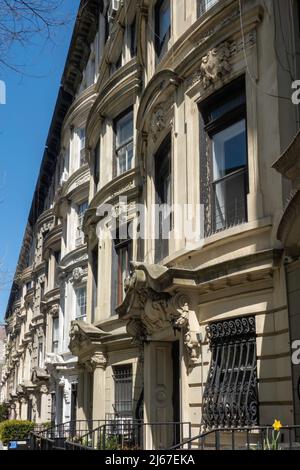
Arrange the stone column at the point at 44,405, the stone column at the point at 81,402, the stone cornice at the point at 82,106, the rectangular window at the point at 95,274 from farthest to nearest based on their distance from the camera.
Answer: the stone column at the point at 44,405, the stone cornice at the point at 82,106, the rectangular window at the point at 95,274, the stone column at the point at 81,402

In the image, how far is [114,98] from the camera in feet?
63.5

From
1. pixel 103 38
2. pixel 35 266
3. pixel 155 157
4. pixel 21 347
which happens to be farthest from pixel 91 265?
pixel 21 347

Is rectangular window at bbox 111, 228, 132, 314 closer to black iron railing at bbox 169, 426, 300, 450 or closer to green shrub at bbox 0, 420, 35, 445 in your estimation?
black iron railing at bbox 169, 426, 300, 450

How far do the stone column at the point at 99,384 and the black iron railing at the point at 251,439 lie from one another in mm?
6441

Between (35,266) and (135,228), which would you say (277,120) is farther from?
(35,266)

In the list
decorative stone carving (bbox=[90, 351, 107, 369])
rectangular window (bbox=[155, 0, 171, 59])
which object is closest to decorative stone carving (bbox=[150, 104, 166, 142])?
rectangular window (bbox=[155, 0, 171, 59])

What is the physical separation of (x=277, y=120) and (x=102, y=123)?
10447 mm

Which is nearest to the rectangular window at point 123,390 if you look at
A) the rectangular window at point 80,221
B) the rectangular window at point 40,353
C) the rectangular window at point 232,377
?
the rectangular window at point 232,377

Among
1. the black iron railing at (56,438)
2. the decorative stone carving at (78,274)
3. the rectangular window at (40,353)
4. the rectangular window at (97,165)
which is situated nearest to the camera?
the black iron railing at (56,438)

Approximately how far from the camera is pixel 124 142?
19.3m

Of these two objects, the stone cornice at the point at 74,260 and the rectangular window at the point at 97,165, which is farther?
the stone cornice at the point at 74,260

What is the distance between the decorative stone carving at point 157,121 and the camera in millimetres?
14312

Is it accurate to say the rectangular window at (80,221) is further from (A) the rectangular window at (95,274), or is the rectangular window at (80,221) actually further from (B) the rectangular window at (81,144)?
(A) the rectangular window at (95,274)
